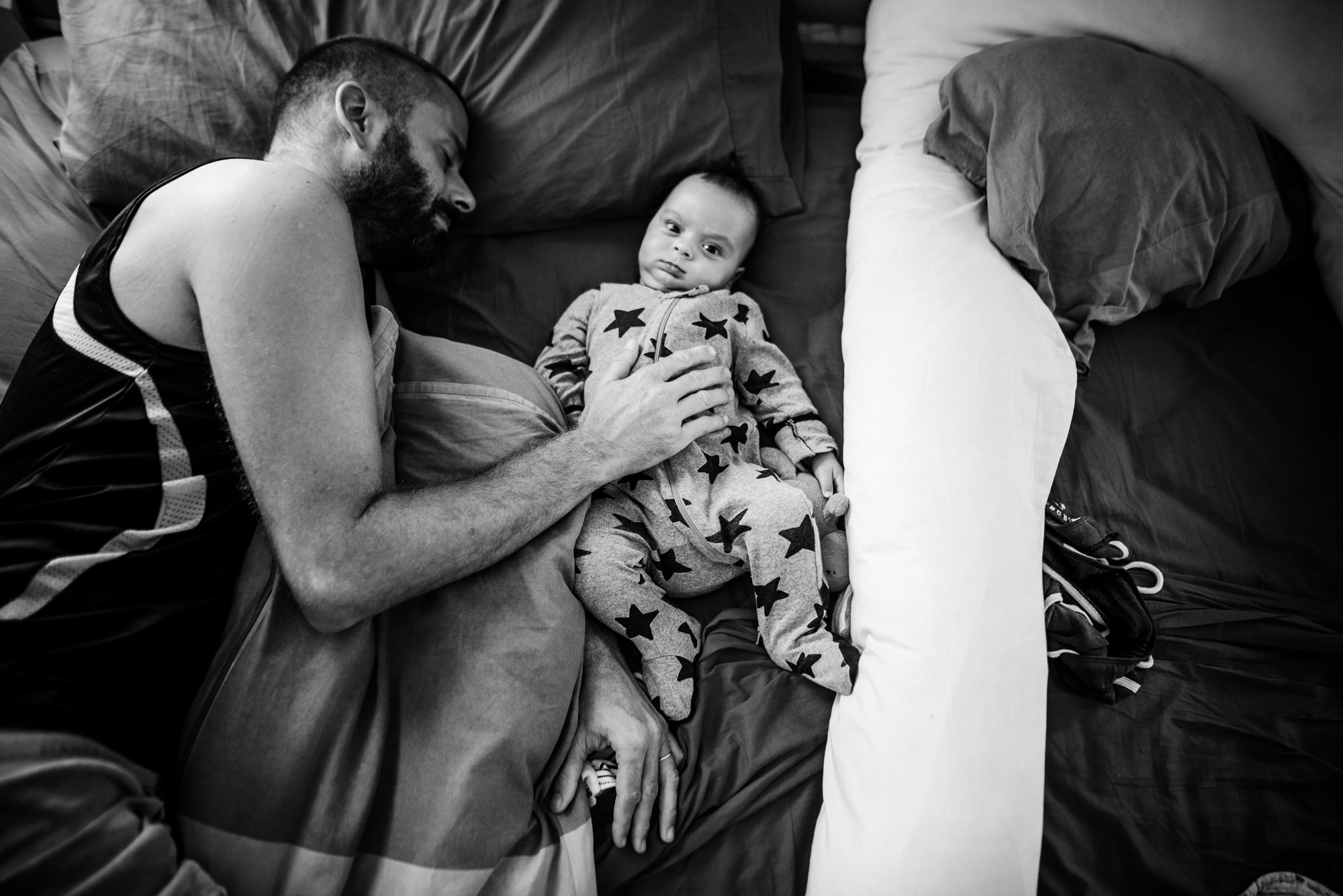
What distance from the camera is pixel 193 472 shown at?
31.6 inches

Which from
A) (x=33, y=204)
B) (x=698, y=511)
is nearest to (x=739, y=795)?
(x=698, y=511)

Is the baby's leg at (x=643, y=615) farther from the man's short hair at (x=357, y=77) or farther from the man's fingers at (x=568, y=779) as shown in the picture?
the man's short hair at (x=357, y=77)

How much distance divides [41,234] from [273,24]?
0.54 metres

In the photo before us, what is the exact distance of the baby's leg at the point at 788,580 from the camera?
3.14ft

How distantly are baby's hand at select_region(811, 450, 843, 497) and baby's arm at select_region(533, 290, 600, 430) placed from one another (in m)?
0.45

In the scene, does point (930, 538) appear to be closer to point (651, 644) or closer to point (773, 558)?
point (773, 558)

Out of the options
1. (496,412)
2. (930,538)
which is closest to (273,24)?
(496,412)

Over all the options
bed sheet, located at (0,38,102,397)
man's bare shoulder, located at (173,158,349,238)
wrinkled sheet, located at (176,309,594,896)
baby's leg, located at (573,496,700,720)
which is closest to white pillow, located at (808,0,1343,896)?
baby's leg, located at (573,496,700,720)

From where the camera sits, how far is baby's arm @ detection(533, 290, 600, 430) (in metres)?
1.26

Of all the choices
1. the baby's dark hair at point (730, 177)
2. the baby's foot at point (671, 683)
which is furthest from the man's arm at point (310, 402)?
the baby's dark hair at point (730, 177)

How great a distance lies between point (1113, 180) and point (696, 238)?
0.71 meters

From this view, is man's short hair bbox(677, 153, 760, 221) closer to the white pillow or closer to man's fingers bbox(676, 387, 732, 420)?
the white pillow

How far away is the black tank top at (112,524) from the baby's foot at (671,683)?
548mm

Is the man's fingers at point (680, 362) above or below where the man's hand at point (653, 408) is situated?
above
